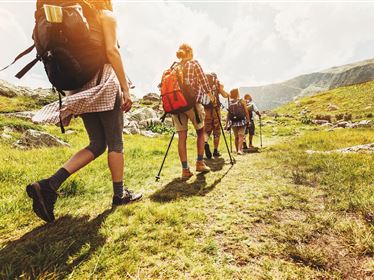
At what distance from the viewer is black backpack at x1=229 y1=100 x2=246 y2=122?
10.5 m

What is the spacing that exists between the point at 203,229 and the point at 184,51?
4.21m

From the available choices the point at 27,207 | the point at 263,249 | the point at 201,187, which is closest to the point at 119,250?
the point at 263,249

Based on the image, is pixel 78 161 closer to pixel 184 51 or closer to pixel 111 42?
pixel 111 42

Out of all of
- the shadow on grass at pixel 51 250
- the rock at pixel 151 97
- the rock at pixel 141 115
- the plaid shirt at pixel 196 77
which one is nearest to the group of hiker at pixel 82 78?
the shadow on grass at pixel 51 250

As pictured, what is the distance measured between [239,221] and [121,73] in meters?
2.56

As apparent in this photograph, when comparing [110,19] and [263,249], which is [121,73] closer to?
[110,19]

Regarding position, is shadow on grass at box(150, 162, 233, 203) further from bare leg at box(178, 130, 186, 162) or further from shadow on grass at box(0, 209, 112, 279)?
shadow on grass at box(0, 209, 112, 279)

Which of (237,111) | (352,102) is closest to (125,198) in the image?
(237,111)

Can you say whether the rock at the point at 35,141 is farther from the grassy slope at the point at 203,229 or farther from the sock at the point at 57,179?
the sock at the point at 57,179

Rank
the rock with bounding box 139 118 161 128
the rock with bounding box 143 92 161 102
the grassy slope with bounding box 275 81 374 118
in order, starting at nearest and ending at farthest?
1. the rock with bounding box 139 118 161 128
2. the grassy slope with bounding box 275 81 374 118
3. the rock with bounding box 143 92 161 102

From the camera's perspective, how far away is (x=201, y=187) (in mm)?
4879

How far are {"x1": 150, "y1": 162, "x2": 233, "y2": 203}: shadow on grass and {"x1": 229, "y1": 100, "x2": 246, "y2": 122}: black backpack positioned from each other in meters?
5.33

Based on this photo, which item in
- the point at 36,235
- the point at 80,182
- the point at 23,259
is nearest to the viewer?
the point at 23,259

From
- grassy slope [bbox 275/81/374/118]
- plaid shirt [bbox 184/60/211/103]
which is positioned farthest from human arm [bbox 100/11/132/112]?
grassy slope [bbox 275/81/374/118]
